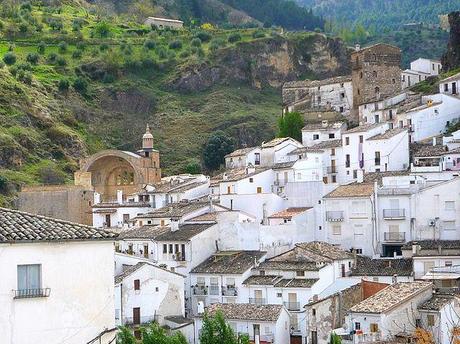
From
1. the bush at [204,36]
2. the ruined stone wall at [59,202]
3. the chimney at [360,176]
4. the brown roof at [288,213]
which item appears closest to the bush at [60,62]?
the bush at [204,36]

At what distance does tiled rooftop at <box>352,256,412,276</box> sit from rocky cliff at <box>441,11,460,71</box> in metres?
39.6

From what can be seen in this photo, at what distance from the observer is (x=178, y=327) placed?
52281 millimetres

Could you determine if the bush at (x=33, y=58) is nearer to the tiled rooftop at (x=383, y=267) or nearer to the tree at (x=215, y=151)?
A: the tree at (x=215, y=151)

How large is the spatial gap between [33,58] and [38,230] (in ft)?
361

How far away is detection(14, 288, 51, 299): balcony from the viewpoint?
50.6 feet

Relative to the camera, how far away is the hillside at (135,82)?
106562 millimetres

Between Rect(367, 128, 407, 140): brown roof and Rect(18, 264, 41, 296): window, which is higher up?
Rect(367, 128, 407, 140): brown roof

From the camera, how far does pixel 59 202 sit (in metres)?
82.6

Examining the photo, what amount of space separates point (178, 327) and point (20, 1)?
11223 cm

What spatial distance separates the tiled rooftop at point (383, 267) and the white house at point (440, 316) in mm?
7426

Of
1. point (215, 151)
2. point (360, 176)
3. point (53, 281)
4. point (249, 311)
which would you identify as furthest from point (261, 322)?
point (215, 151)

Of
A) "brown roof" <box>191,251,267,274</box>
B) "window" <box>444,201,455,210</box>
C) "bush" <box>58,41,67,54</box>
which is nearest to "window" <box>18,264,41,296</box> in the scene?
"brown roof" <box>191,251,267,274</box>

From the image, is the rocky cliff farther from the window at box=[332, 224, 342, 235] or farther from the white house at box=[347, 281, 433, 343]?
the white house at box=[347, 281, 433, 343]

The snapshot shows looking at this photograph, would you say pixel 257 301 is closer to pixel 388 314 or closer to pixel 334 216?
pixel 334 216
